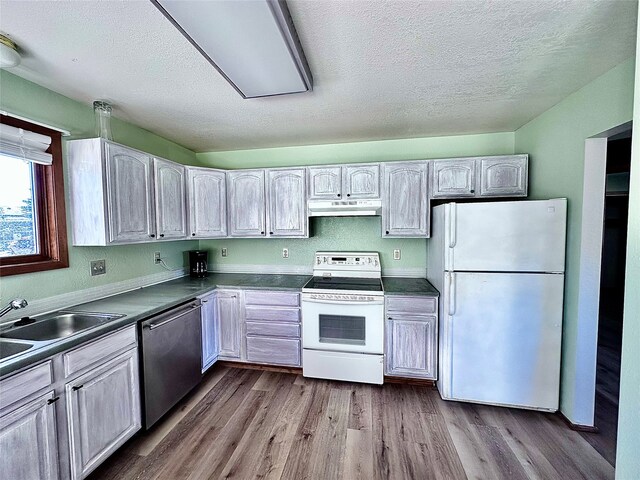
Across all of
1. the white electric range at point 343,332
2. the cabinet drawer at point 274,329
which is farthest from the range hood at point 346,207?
the cabinet drawer at point 274,329

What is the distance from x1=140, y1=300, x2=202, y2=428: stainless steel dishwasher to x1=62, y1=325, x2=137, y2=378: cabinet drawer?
10cm

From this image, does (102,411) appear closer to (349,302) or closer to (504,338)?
(349,302)

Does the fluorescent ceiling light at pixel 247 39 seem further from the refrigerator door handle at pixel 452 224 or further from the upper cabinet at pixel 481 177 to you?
the upper cabinet at pixel 481 177

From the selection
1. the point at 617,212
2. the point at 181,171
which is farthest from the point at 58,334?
the point at 617,212

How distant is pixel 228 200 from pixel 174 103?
46.0 inches

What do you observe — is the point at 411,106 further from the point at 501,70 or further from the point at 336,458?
the point at 336,458

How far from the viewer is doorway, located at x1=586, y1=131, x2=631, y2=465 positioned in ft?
6.54

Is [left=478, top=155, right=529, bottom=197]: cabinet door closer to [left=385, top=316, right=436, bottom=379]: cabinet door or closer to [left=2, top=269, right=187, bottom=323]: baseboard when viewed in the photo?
[left=385, top=316, right=436, bottom=379]: cabinet door

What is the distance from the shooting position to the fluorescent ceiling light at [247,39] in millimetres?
1098

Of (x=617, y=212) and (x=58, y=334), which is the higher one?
(x=617, y=212)

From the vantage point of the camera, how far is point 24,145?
1716mm

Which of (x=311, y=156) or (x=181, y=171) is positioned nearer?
(x=181, y=171)

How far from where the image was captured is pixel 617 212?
5.58 meters

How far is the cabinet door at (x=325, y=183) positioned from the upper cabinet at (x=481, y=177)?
36.9 inches
